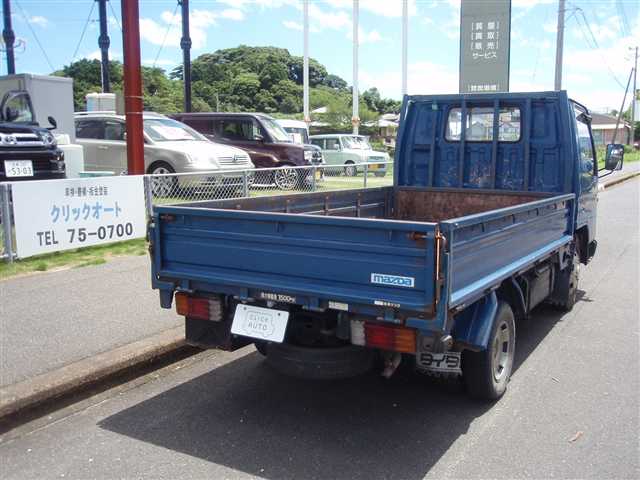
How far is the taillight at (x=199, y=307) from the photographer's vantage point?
4094 mm

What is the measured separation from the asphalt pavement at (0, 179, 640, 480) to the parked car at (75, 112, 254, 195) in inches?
278

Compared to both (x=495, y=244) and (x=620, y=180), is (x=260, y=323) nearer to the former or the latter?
(x=495, y=244)

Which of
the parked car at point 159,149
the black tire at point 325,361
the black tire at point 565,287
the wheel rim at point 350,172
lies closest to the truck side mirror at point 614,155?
the black tire at point 565,287

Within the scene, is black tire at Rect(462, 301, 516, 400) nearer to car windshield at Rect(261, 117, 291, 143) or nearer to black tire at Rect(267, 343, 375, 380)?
black tire at Rect(267, 343, 375, 380)

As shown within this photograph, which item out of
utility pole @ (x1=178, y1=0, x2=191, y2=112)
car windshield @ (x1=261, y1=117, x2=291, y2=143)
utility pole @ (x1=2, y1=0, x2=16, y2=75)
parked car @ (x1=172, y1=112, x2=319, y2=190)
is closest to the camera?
parked car @ (x1=172, y1=112, x2=319, y2=190)

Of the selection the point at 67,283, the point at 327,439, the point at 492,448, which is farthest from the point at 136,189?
the point at 492,448

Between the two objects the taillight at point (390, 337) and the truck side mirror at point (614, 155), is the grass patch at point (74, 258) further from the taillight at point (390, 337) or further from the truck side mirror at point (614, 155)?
the truck side mirror at point (614, 155)

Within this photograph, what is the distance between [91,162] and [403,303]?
12.6 m

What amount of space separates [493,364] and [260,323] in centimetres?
161

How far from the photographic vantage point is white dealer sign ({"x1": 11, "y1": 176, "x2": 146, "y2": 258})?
7.51m

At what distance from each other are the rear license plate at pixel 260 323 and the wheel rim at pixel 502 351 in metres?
1.49

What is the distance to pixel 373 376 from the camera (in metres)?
4.89

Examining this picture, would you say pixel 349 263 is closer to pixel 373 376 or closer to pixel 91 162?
pixel 373 376

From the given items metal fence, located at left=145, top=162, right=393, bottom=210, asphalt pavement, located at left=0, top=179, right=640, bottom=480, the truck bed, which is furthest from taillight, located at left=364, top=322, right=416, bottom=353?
metal fence, located at left=145, top=162, right=393, bottom=210
